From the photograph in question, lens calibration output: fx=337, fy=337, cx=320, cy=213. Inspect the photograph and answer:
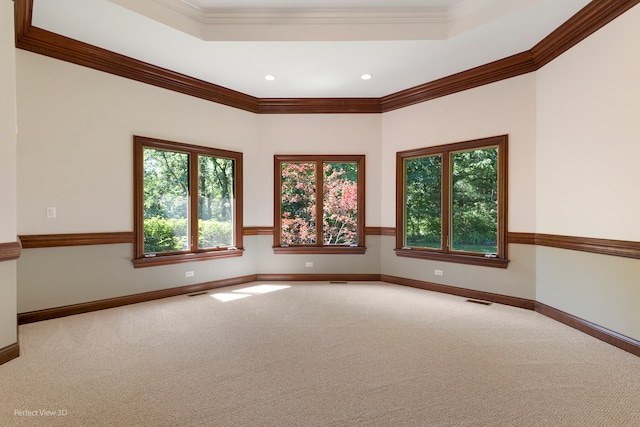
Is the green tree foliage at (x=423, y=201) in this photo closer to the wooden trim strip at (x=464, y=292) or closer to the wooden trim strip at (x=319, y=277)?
the wooden trim strip at (x=464, y=292)

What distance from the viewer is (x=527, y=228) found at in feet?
14.2

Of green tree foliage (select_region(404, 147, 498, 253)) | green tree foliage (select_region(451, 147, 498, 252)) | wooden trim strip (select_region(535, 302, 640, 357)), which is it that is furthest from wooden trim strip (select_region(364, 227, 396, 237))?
wooden trim strip (select_region(535, 302, 640, 357))

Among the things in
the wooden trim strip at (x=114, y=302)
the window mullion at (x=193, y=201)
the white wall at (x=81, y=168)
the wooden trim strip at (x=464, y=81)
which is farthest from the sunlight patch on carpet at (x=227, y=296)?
the wooden trim strip at (x=464, y=81)

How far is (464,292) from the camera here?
4.91m

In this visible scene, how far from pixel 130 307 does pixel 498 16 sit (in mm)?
5399

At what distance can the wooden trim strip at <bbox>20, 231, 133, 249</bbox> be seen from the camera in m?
3.68

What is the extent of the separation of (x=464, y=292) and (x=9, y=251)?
16.9 ft

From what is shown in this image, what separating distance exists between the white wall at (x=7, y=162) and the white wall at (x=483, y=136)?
4.81 meters

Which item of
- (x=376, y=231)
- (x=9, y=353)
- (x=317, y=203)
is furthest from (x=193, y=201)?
(x=376, y=231)

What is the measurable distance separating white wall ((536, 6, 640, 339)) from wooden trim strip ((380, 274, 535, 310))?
0.99ft

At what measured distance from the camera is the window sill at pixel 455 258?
4.56m

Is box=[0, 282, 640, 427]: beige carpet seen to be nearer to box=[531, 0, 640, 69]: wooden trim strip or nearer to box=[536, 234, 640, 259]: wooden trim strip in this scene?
box=[536, 234, 640, 259]: wooden trim strip

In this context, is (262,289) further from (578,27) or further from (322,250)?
(578,27)

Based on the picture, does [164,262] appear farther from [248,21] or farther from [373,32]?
[373,32]
